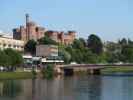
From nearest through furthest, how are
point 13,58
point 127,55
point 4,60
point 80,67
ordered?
1. point 4,60
2. point 13,58
3. point 80,67
4. point 127,55

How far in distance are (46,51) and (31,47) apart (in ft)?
33.7

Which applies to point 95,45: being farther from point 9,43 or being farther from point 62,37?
point 9,43

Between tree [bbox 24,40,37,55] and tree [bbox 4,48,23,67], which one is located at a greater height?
tree [bbox 24,40,37,55]

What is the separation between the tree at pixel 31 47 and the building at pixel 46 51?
670cm

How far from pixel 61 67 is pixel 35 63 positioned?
39.0ft

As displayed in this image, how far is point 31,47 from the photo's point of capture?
14275cm

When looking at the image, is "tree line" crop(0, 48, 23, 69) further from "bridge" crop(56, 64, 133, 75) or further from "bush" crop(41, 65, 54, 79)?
"bridge" crop(56, 64, 133, 75)

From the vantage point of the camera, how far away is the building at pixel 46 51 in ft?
438

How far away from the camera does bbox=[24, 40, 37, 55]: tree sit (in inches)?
5617

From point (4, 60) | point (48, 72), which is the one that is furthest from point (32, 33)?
point (4, 60)

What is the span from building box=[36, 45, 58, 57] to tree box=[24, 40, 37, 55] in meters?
6.70

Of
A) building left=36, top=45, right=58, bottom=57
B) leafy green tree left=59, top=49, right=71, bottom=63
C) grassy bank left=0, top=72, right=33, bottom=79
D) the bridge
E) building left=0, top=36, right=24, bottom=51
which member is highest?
building left=0, top=36, right=24, bottom=51

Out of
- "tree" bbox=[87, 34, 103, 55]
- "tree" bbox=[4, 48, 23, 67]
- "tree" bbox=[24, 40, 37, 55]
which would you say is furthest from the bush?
"tree" bbox=[87, 34, 103, 55]

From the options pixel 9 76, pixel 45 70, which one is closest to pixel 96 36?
pixel 45 70
